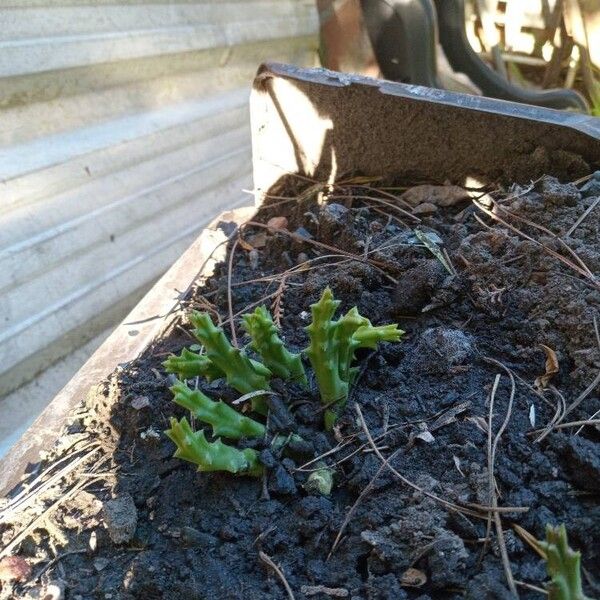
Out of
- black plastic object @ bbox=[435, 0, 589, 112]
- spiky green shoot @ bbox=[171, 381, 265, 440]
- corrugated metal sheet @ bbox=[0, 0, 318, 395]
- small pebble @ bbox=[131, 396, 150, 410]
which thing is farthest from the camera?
black plastic object @ bbox=[435, 0, 589, 112]

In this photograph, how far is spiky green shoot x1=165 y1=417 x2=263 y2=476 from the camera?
1090 millimetres

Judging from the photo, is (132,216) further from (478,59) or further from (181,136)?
(478,59)

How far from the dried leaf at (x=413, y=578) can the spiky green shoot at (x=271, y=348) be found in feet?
1.50

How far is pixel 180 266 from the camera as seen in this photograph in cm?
199

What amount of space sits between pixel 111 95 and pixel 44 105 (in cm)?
35

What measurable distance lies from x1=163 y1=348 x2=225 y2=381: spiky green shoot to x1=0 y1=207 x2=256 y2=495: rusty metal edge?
0.44 metres

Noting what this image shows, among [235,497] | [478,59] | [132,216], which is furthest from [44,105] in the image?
[478,59]

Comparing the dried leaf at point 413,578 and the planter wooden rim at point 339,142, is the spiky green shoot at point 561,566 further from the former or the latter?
the planter wooden rim at point 339,142

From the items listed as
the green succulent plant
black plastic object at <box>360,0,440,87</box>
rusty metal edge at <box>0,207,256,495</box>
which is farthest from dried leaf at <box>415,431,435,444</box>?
black plastic object at <box>360,0,440,87</box>

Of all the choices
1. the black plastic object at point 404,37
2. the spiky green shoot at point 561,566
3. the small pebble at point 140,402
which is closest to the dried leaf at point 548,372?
the spiky green shoot at point 561,566

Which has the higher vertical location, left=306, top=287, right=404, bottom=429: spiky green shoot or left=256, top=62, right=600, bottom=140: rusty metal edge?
left=256, top=62, right=600, bottom=140: rusty metal edge

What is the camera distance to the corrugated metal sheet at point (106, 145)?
2.34 metres

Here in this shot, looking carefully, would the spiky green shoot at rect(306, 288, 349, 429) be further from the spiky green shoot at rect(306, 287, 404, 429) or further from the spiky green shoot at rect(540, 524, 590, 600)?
the spiky green shoot at rect(540, 524, 590, 600)

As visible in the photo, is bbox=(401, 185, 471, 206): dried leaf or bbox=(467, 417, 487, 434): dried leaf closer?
bbox=(467, 417, 487, 434): dried leaf
